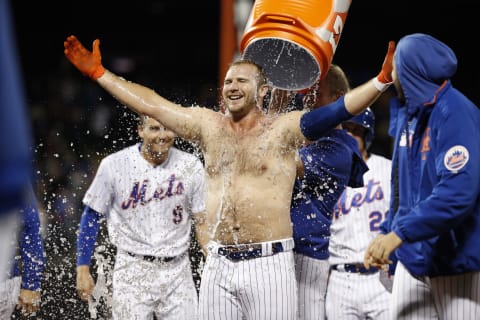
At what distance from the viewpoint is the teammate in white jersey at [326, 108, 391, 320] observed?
5254 millimetres

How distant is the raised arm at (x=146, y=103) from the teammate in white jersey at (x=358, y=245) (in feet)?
5.80

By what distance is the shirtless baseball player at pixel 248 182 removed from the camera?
3.72 meters

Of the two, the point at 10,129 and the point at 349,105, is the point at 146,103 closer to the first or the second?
the point at 349,105

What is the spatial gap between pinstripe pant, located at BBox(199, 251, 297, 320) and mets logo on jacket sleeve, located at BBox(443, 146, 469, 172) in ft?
3.18

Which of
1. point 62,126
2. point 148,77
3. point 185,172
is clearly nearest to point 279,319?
point 185,172

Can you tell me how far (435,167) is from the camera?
11.4 feet

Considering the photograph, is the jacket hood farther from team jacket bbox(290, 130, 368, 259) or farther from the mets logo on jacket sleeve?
team jacket bbox(290, 130, 368, 259)

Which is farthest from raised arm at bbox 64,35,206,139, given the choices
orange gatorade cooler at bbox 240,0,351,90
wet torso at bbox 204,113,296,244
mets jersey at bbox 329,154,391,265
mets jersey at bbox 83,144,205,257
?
mets jersey at bbox 329,154,391,265

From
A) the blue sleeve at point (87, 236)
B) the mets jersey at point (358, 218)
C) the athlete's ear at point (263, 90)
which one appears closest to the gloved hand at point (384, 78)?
the athlete's ear at point (263, 90)

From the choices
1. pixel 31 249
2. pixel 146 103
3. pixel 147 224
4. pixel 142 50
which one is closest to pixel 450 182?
pixel 146 103

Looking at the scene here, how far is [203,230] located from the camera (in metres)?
5.10

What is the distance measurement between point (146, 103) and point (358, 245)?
6.85 feet

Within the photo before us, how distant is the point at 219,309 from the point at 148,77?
354 inches

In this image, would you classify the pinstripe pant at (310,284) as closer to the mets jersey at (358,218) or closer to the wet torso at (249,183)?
the mets jersey at (358,218)
